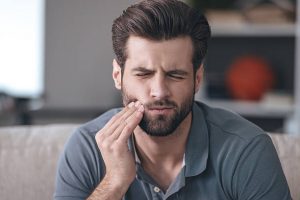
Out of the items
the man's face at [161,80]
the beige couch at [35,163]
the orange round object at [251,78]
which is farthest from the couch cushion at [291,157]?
the orange round object at [251,78]

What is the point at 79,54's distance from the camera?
3881mm

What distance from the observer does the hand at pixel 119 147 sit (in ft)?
5.13

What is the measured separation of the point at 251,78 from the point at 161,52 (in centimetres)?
217

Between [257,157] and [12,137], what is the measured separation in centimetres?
80

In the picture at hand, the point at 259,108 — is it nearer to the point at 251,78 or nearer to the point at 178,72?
the point at 251,78

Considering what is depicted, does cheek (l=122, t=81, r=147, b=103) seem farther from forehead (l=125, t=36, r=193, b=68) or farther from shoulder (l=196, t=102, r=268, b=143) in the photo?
shoulder (l=196, t=102, r=268, b=143)

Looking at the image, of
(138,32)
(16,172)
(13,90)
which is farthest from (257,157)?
(13,90)

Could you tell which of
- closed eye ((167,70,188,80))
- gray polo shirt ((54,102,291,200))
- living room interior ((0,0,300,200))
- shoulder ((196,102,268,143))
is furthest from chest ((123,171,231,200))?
living room interior ((0,0,300,200))

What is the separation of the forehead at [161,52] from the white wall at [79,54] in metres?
2.32

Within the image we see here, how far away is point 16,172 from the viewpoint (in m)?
1.86

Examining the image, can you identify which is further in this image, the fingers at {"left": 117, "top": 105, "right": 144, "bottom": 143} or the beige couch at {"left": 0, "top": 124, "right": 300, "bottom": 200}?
the beige couch at {"left": 0, "top": 124, "right": 300, "bottom": 200}

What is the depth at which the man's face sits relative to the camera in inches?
59.2

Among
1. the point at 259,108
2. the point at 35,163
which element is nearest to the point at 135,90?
the point at 35,163

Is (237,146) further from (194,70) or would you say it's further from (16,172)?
(16,172)
